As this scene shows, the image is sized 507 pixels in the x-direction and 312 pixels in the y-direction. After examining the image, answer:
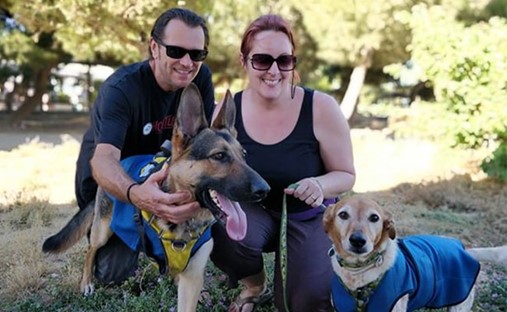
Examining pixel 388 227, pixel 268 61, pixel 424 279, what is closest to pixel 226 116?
pixel 268 61

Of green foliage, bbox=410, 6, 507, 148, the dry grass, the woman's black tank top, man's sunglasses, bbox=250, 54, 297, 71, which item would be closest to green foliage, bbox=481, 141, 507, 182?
the dry grass

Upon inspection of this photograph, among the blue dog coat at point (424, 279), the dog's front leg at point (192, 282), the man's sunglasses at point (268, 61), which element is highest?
the man's sunglasses at point (268, 61)

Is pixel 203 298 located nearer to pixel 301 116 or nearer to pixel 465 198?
pixel 301 116

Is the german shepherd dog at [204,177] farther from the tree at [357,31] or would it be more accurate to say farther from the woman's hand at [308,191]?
the tree at [357,31]

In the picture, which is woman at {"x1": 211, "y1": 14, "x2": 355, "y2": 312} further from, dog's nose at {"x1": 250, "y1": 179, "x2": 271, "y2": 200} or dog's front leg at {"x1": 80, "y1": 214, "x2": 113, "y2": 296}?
dog's front leg at {"x1": 80, "y1": 214, "x2": 113, "y2": 296}

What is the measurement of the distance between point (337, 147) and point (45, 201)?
4121 mm

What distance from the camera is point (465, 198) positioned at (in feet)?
23.2

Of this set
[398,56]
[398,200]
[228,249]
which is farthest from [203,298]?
[398,56]

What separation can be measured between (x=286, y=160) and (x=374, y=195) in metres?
4.17

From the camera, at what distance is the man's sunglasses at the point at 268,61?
130 inches

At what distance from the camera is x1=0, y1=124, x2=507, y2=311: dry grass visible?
415 cm

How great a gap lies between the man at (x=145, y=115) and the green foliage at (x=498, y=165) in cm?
530

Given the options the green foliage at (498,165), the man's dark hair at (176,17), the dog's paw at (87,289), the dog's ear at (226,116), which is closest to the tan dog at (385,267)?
the dog's ear at (226,116)

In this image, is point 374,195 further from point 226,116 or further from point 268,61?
point 226,116
